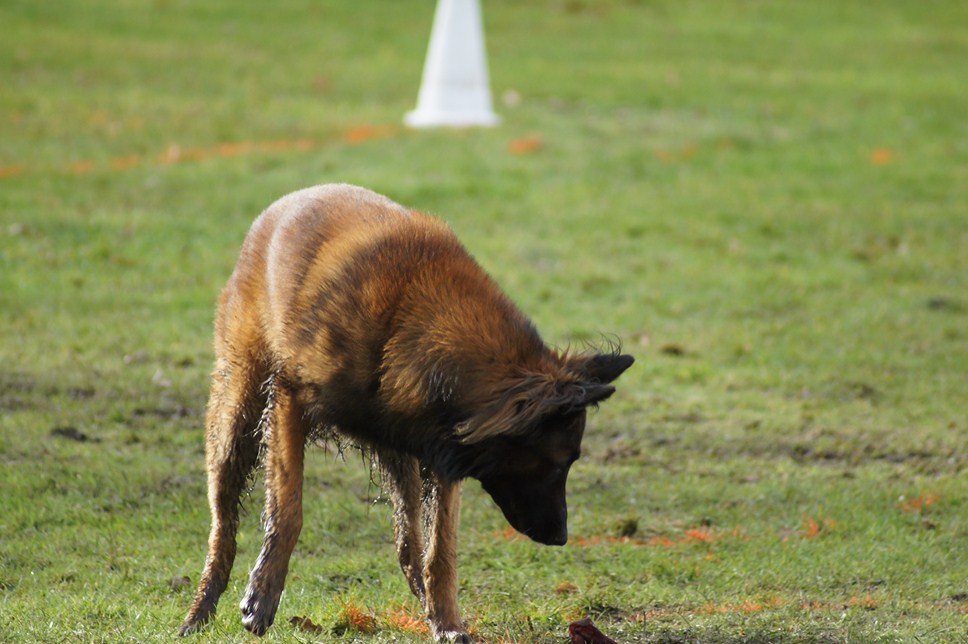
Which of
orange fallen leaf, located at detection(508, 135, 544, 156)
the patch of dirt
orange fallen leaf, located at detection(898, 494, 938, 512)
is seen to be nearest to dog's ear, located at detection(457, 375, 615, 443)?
orange fallen leaf, located at detection(898, 494, 938, 512)

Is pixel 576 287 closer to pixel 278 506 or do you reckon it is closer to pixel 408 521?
pixel 408 521

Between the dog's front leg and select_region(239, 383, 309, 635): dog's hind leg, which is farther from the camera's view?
the dog's front leg

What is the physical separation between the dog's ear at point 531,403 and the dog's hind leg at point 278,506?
1091 millimetres

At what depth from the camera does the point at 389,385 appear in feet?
16.2

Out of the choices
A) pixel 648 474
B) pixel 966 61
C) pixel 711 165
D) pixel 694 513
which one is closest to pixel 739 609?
pixel 694 513

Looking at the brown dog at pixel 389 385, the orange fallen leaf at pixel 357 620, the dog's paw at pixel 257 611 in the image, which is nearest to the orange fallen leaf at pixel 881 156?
the brown dog at pixel 389 385

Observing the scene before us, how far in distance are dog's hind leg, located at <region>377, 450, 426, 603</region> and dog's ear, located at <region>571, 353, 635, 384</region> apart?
1.35 metres

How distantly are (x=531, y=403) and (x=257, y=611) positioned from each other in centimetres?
152

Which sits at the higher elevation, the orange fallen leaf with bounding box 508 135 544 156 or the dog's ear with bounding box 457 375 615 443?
the dog's ear with bounding box 457 375 615 443

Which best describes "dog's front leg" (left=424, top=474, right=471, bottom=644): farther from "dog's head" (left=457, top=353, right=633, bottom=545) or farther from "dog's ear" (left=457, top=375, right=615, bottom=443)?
"dog's ear" (left=457, top=375, right=615, bottom=443)

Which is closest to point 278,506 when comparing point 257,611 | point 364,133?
point 257,611

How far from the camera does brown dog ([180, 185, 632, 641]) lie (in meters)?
4.75

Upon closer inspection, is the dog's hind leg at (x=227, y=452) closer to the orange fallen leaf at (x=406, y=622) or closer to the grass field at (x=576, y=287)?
the grass field at (x=576, y=287)

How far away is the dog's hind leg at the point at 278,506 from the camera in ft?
17.0
